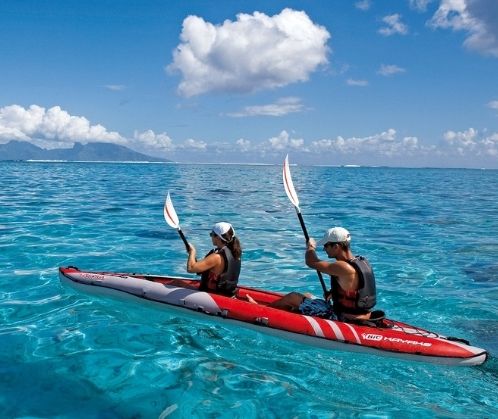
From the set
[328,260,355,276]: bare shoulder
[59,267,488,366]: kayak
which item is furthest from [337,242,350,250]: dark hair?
[59,267,488,366]: kayak

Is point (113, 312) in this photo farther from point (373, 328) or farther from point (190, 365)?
point (373, 328)

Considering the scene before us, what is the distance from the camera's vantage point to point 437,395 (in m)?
5.82

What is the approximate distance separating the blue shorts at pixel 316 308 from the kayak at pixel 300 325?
0.26m

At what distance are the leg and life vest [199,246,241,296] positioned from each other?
2.65ft

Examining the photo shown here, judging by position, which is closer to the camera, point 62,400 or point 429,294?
point 62,400

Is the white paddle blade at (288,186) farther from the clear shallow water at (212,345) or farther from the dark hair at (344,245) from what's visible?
the dark hair at (344,245)

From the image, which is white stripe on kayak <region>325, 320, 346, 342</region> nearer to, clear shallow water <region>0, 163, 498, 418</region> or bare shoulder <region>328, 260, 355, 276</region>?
clear shallow water <region>0, 163, 498, 418</region>

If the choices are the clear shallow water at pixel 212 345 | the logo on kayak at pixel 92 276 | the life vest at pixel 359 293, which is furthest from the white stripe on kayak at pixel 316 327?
the logo on kayak at pixel 92 276

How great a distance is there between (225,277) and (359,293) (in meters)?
2.19

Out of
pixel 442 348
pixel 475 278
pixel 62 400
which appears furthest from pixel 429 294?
pixel 62 400

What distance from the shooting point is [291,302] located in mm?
7535

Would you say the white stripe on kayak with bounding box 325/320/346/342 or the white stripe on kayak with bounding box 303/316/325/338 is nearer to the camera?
the white stripe on kayak with bounding box 325/320/346/342

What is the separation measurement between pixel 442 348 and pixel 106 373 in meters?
4.49

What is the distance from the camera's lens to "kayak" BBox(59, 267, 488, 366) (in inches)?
256
